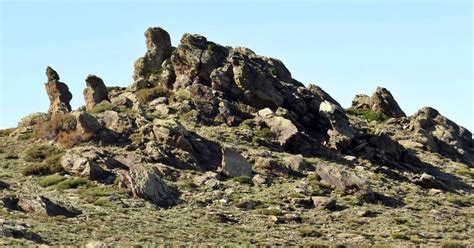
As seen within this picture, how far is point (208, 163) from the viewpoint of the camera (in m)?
60.0

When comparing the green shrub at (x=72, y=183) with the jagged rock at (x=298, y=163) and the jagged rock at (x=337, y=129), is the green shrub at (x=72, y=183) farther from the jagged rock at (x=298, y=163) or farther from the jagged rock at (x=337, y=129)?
the jagged rock at (x=337, y=129)

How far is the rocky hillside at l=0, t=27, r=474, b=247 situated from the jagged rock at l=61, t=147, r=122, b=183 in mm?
135

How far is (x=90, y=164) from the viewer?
53.4 m

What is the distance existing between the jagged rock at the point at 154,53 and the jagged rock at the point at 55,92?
39.9ft

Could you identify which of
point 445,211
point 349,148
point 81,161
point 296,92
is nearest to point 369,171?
point 349,148

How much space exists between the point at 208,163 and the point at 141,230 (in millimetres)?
21225

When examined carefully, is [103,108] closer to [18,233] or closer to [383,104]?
[18,233]

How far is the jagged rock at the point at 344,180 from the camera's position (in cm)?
5447

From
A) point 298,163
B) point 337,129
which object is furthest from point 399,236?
point 337,129

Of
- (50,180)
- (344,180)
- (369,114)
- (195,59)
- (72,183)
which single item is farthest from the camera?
(369,114)

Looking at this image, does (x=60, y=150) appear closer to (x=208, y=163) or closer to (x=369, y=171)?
(x=208, y=163)

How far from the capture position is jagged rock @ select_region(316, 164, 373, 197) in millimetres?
54469

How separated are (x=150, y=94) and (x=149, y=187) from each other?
34178 mm

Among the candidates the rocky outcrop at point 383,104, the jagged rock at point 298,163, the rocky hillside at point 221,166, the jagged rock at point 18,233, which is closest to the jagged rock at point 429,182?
the rocky hillside at point 221,166
